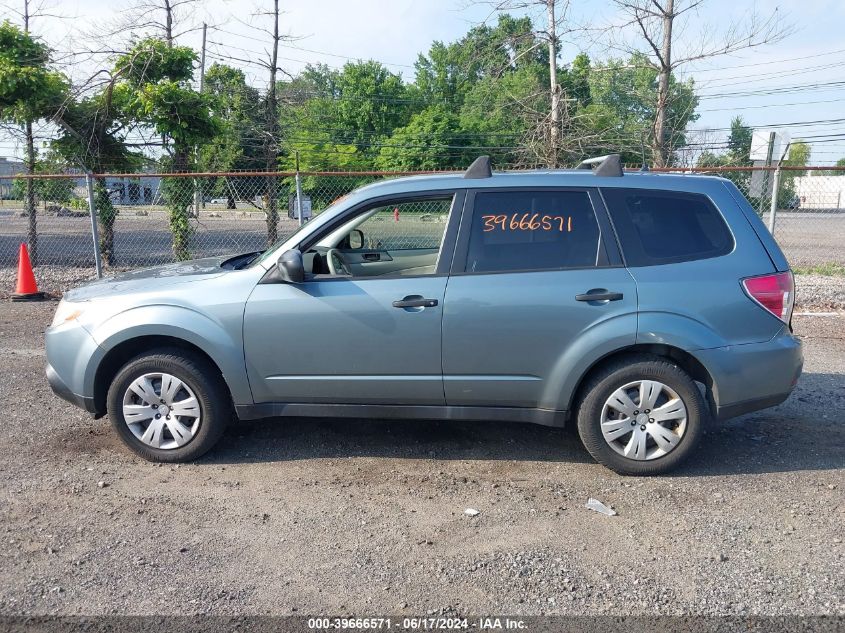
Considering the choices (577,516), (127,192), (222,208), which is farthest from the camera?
(222,208)

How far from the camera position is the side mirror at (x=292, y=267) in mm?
4184

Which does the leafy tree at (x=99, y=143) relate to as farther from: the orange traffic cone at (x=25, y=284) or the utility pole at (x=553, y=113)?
the utility pole at (x=553, y=113)

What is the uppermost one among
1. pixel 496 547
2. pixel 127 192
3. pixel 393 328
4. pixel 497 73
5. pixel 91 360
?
pixel 497 73

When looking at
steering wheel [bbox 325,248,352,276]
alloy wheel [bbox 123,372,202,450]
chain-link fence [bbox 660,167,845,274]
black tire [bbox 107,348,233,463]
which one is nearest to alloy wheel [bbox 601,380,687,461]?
steering wheel [bbox 325,248,352,276]

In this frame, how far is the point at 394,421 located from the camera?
5.28 metres

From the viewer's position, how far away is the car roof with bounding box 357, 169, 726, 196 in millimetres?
4328

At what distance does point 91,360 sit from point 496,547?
2.80 meters

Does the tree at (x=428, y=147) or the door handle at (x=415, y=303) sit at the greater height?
the tree at (x=428, y=147)

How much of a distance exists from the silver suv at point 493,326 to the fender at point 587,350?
12mm

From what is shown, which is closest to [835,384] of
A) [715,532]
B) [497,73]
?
[715,532]

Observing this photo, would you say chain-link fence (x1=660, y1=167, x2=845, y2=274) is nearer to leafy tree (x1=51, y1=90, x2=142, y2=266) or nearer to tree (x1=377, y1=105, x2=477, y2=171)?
leafy tree (x1=51, y1=90, x2=142, y2=266)

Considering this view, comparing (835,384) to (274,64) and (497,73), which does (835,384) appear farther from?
(274,64)

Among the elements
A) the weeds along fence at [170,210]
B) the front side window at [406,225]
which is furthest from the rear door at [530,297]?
the weeds along fence at [170,210]

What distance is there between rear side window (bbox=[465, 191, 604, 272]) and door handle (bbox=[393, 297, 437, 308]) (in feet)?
1.04
